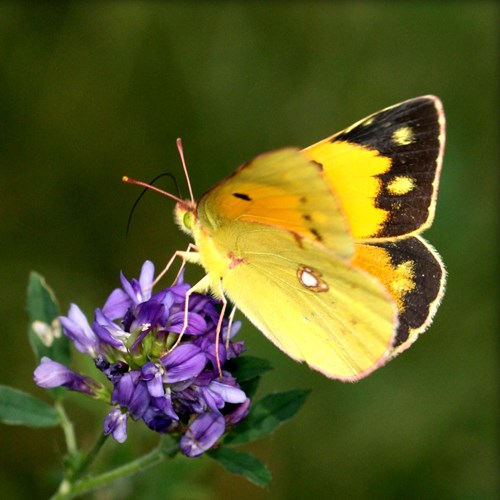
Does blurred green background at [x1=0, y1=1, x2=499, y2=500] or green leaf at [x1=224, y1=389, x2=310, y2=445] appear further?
blurred green background at [x1=0, y1=1, x2=499, y2=500]

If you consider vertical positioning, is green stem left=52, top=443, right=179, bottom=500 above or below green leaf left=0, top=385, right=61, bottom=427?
below

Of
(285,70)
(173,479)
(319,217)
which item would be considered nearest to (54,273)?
(173,479)

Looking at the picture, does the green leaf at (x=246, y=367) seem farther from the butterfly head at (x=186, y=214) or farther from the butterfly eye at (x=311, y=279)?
the butterfly head at (x=186, y=214)

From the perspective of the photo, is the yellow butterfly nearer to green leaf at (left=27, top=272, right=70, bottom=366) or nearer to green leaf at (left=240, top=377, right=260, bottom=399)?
green leaf at (left=240, top=377, right=260, bottom=399)

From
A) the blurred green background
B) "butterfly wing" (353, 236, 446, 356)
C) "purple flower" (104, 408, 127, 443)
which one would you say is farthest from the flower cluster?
the blurred green background

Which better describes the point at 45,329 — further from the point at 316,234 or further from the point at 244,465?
the point at 316,234
